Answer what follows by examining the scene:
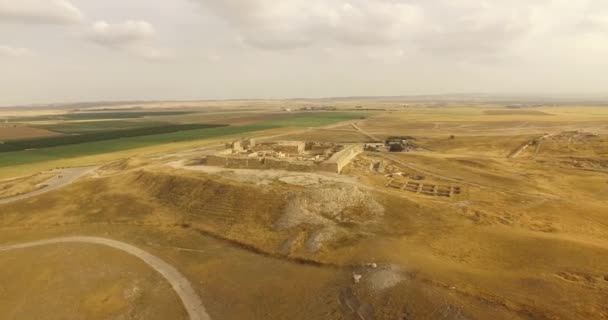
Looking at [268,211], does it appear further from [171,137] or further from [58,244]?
[171,137]

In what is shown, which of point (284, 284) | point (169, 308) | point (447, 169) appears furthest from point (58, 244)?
point (447, 169)

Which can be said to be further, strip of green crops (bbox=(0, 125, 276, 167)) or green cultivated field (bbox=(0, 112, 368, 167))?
green cultivated field (bbox=(0, 112, 368, 167))

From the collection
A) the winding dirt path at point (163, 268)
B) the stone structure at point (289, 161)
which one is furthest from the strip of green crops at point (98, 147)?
the winding dirt path at point (163, 268)

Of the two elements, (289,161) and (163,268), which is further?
(289,161)

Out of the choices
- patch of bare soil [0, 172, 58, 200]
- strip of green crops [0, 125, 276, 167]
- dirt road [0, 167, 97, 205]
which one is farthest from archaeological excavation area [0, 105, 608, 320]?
strip of green crops [0, 125, 276, 167]

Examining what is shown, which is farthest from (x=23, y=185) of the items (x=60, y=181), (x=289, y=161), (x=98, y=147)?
(x=98, y=147)

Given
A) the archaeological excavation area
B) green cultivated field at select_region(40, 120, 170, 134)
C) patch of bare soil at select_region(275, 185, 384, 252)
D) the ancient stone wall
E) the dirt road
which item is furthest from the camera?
green cultivated field at select_region(40, 120, 170, 134)

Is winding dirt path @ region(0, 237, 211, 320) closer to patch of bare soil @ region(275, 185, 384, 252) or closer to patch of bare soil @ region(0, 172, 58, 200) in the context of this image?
patch of bare soil @ region(275, 185, 384, 252)

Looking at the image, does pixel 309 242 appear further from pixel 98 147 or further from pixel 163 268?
pixel 98 147
